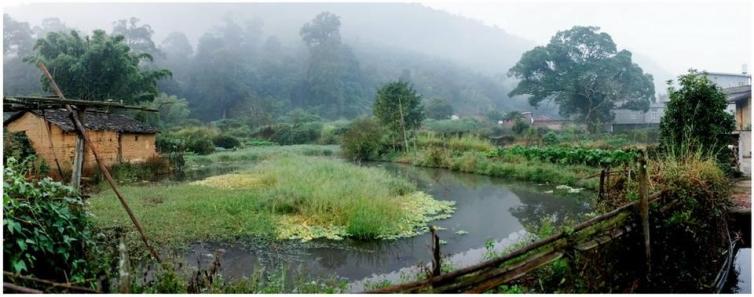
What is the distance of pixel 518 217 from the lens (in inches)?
413

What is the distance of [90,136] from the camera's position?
1482 cm

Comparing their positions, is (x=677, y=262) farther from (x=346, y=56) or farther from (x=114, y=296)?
(x=346, y=56)

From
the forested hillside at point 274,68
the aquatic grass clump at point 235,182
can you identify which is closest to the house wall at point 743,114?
the aquatic grass clump at point 235,182

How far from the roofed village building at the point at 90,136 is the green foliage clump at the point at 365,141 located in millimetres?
10600

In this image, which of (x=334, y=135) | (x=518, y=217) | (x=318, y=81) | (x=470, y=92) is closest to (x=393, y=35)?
(x=470, y=92)

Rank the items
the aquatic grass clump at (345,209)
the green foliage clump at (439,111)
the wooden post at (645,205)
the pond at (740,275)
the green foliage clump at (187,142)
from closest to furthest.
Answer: the wooden post at (645,205)
the pond at (740,275)
the aquatic grass clump at (345,209)
the green foliage clump at (187,142)
the green foliage clump at (439,111)

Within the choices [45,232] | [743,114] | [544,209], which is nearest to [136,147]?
[544,209]

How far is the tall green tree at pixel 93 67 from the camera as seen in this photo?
904 inches

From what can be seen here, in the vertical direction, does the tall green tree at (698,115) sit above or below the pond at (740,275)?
above

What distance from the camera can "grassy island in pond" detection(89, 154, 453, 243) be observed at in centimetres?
779

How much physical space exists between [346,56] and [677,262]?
223ft

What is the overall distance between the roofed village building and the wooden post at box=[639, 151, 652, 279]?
1293cm

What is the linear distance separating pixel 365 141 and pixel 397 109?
238cm

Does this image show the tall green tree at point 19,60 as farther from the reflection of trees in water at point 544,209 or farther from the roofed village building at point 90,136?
the reflection of trees in water at point 544,209
